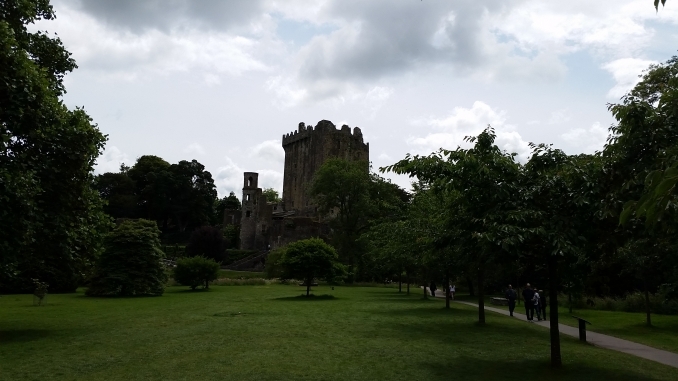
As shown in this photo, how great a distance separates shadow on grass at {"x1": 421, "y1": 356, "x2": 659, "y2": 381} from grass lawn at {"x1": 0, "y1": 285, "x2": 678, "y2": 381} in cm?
2

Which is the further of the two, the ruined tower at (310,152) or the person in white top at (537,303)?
the ruined tower at (310,152)

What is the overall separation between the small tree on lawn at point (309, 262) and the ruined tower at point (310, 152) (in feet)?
171

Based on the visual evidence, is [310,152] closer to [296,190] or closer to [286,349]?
[296,190]

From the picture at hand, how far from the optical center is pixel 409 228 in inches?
995

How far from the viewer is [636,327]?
67.6 feet

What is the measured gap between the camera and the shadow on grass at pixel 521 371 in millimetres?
10633

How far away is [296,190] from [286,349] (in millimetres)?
83177

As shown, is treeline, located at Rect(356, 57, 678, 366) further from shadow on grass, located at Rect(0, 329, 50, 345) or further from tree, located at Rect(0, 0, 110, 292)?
shadow on grass, located at Rect(0, 329, 50, 345)

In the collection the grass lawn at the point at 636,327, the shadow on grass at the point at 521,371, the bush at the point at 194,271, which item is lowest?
the shadow on grass at the point at 521,371

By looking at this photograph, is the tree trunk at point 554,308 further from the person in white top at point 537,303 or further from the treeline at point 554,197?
the person in white top at point 537,303

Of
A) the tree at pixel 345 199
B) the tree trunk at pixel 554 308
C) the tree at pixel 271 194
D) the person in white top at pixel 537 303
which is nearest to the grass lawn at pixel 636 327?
the person in white top at pixel 537 303

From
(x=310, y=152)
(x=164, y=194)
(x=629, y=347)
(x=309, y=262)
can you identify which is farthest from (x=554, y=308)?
(x=310, y=152)

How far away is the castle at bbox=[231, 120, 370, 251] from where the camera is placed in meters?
71.0

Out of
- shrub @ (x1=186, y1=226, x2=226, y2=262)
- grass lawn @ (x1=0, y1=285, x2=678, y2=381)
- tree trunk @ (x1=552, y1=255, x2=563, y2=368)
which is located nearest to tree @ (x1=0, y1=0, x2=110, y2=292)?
grass lawn @ (x1=0, y1=285, x2=678, y2=381)
